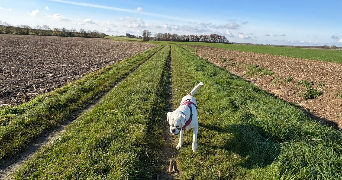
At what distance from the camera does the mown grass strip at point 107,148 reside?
187 inches

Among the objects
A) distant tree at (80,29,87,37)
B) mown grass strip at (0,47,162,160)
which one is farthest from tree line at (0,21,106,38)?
mown grass strip at (0,47,162,160)

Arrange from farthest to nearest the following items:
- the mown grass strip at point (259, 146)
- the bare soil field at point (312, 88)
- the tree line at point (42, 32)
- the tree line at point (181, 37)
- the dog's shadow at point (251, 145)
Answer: the tree line at point (181, 37)
the tree line at point (42, 32)
the bare soil field at point (312, 88)
the dog's shadow at point (251, 145)
the mown grass strip at point (259, 146)

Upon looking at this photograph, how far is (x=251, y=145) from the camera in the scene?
6008 mm

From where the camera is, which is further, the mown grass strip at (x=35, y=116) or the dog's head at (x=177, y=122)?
the mown grass strip at (x=35, y=116)

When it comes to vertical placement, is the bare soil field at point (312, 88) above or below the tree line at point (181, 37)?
below

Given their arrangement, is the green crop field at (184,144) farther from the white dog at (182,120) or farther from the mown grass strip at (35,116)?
the white dog at (182,120)

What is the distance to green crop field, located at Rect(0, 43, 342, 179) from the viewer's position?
4.77 meters

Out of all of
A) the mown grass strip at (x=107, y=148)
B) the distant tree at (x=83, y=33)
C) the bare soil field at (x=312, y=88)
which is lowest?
the mown grass strip at (x=107, y=148)

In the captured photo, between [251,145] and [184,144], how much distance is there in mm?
2194

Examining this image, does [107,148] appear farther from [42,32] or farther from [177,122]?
[42,32]

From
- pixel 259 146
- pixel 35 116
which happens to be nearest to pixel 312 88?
pixel 259 146

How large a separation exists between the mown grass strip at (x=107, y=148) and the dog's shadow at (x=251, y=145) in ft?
7.71

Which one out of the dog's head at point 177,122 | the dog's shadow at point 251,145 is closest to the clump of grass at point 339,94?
the dog's shadow at point 251,145

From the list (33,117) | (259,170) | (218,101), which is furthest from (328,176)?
(33,117)
